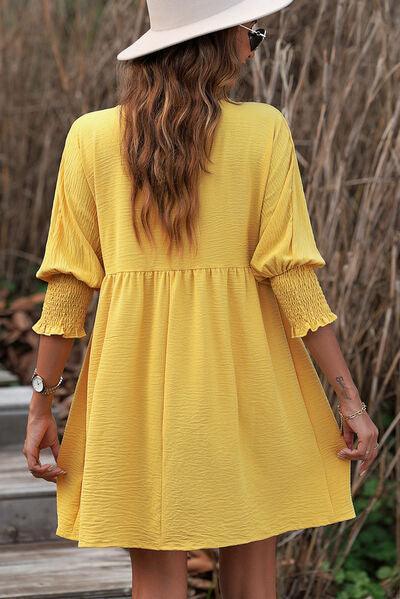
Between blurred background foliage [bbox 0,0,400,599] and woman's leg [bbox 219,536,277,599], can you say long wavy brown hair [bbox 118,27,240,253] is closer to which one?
woman's leg [bbox 219,536,277,599]

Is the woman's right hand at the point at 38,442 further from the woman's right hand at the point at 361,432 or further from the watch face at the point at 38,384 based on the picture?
the woman's right hand at the point at 361,432

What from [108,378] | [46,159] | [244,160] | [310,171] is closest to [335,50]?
[310,171]

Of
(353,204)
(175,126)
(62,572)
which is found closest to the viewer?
(175,126)

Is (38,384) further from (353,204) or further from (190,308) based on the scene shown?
(353,204)

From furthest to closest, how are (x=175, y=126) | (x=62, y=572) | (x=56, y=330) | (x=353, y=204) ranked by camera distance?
(x=353, y=204) < (x=62, y=572) < (x=56, y=330) < (x=175, y=126)

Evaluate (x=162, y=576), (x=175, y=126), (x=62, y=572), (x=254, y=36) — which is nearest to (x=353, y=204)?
(x=62, y=572)

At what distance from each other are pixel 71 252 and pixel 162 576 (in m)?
0.58

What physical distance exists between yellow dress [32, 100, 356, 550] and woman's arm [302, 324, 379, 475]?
0.04m

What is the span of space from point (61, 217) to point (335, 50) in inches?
59.8

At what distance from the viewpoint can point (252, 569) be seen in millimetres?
2150

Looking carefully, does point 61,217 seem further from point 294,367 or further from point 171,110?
point 294,367

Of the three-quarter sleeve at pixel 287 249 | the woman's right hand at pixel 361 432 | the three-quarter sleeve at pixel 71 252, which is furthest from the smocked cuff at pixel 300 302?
the three-quarter sleeve at pixel 71 252

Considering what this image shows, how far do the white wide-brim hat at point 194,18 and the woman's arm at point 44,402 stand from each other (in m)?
0.51

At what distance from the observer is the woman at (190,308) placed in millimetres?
2029
